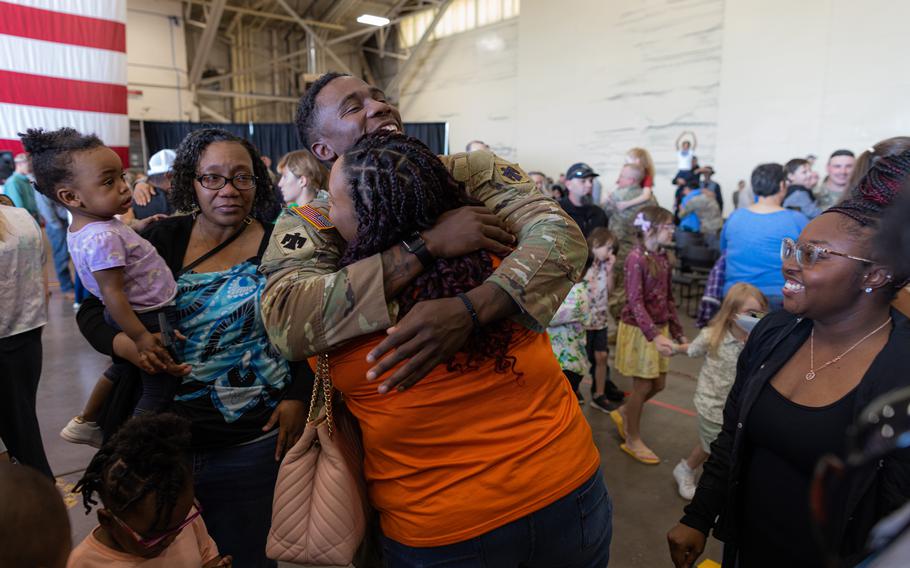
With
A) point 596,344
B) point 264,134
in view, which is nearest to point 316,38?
point 264,134

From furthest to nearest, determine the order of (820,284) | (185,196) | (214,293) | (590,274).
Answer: (590,274)
(185,196)
(214,293)
(820,284)

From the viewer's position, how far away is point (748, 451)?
153cm

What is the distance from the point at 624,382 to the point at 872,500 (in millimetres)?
3666

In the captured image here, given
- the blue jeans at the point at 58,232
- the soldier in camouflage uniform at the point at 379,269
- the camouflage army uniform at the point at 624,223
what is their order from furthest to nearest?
1. the blue jeans at the point at 58,232
2. the camouflage army uniform at the point at 624,223
3. the soldier in camouflage uniform at the point at 379,269

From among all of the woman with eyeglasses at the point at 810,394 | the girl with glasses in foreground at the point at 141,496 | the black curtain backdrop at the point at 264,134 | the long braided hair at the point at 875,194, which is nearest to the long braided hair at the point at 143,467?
the girl with glasses in foreground at the point at 141,496

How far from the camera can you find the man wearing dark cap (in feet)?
15.8

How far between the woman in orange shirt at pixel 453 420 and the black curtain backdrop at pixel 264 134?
1240 cm

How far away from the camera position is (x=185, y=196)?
5.74 feet

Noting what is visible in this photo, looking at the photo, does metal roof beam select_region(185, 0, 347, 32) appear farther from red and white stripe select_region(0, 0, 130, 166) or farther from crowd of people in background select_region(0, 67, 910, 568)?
crowd of people in background select_region(0, 67, 910, 568)

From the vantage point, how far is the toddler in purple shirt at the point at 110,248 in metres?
1.62

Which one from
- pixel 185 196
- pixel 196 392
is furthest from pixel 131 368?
pixel 185 196

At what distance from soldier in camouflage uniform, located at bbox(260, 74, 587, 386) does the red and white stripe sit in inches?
168

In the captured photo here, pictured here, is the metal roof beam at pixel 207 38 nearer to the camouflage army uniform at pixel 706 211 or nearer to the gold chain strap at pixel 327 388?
the camouflage army uniform at pixel 706 211

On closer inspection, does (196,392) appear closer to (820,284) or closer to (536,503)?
(536,503)
